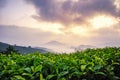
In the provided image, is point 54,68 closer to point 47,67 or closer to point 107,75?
point 47,67

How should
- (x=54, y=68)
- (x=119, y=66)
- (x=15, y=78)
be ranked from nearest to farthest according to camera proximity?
(x=15, y=78)
(x=54, y=68)
(x=119, y=66)

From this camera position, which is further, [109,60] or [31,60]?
[109,60]

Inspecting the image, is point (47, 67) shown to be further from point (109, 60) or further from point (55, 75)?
point (109, 60)

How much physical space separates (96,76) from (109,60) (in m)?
1.59

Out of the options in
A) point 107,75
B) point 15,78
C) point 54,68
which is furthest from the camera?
point 107,75

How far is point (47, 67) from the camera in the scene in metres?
7.29

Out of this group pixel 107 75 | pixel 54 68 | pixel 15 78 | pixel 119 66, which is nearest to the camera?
pixel 15 78

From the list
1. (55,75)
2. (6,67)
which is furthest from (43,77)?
(6,67)

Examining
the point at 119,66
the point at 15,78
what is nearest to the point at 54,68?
the point at 15,78

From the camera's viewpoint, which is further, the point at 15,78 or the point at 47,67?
the point at 47,67

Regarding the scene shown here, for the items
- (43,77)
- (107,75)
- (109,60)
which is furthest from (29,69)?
(109,60)

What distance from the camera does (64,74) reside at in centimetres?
687

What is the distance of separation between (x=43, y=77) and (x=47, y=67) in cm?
33

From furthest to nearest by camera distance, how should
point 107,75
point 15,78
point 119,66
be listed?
point 119,66 < point 107,75 < point 15,78
